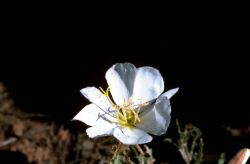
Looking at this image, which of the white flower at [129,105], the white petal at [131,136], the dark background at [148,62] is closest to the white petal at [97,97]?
the white flower at [129,105]

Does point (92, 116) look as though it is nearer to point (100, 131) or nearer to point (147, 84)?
point (100, 131)

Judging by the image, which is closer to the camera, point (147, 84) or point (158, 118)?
point (158, 118)

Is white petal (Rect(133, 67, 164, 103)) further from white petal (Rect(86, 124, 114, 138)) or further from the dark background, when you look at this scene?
the dark background

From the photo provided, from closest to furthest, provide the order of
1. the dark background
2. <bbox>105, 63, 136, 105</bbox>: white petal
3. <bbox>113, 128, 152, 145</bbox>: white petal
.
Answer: <bbox>113, 128, 152, 145</bbox>: white petal → <bbox>105, 63, 136, 105</bbox>: white petal → the dark background

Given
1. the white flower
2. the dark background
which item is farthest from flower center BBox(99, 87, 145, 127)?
the dark background

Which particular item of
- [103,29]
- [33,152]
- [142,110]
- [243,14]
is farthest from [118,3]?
[142,110]

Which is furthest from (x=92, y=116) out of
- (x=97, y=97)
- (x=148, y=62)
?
(x=148, y=62)
